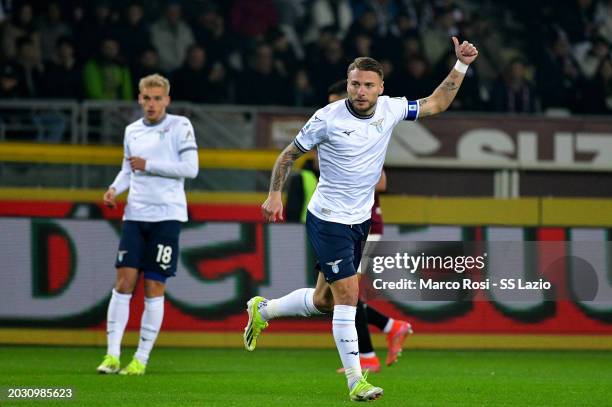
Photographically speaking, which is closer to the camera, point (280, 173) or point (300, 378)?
point (280, 173)

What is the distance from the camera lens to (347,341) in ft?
25.6

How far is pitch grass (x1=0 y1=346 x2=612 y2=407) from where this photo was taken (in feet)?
26.2

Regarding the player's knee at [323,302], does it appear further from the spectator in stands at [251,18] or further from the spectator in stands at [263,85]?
the spectator in stands at [251,18]

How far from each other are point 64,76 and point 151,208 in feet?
19.7

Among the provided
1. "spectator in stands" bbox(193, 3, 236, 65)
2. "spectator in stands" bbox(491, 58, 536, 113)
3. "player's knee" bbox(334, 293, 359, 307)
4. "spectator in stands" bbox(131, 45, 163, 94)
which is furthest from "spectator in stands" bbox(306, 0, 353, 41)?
"player's knee" bbox(334, 293, 359, 307)

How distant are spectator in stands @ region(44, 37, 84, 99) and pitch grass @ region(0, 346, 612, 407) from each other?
4.12m

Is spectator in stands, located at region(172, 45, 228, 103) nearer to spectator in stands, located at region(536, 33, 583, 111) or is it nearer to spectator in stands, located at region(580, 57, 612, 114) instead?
spectator in stands, located at region(536, 33, 583, 111)

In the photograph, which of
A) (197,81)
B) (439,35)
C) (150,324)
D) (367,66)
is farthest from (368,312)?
(439,35)

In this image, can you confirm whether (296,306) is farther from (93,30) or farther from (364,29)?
(364,29)

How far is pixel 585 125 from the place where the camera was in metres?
15.9

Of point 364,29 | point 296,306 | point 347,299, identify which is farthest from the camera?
point 364,29

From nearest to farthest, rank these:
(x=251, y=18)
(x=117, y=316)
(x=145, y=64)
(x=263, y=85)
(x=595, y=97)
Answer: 1. (x=117, y=316)
2. (x=145, y=64)
3. (x=263, y=85)
4. (x=595, y=97)
5. (x=251, y=18)

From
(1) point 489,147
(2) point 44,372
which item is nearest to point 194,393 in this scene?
(2) point 44,372

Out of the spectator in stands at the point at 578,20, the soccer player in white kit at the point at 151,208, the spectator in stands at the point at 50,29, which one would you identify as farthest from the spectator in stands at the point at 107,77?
the spectator in stands at the point at 578,20
